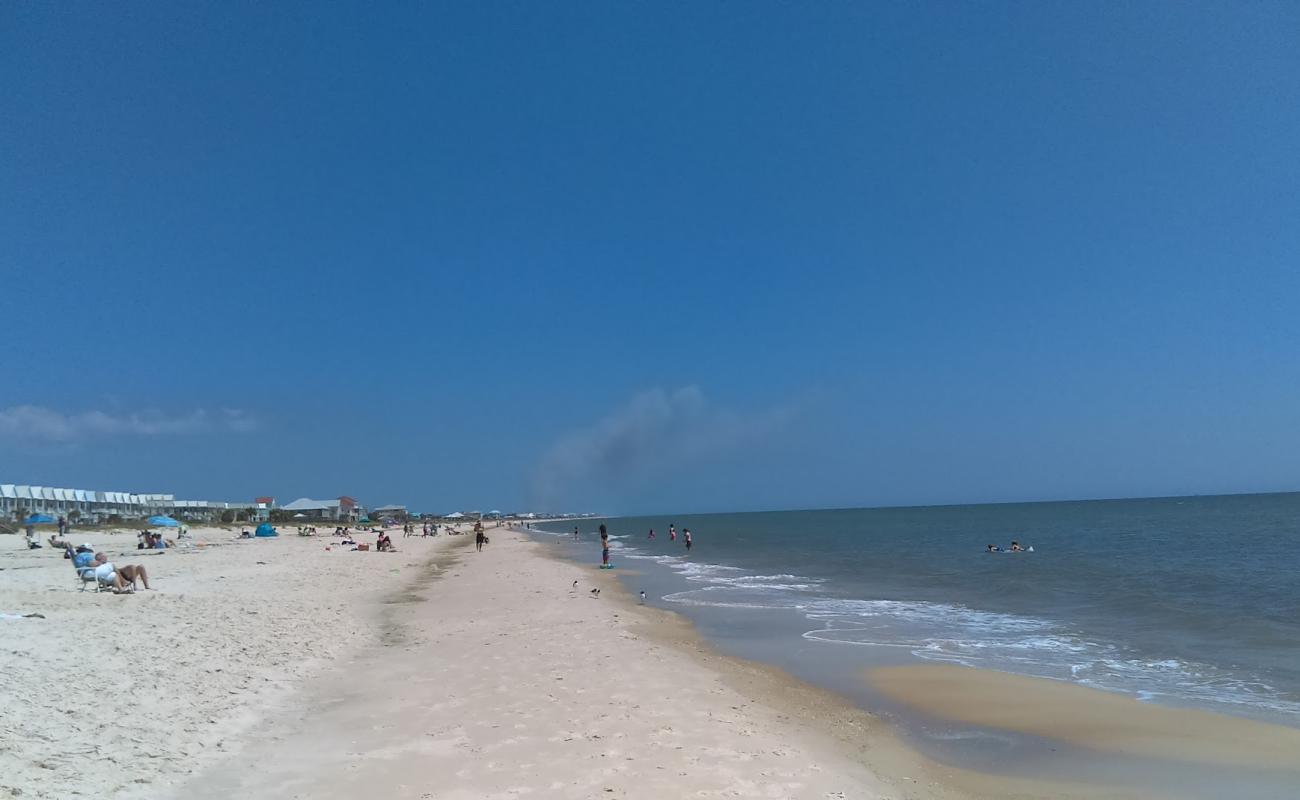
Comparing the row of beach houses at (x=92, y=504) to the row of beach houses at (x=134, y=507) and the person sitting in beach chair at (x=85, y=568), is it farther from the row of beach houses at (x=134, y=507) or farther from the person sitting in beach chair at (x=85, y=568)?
the person sitting in beach chair at (x=85, y=568)

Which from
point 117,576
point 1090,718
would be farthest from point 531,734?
point 117,576

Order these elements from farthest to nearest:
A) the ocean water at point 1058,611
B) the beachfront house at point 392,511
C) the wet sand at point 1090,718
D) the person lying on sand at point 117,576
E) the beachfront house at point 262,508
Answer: the beachfront house at point 392,511
the beachfront house at point 262,508
the person lying on sand at point 117,576
the ocean water at point 1058,611
the wet sand at point 1090,718

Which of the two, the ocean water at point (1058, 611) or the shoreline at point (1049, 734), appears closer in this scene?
the shoreline at point (1049, 734)

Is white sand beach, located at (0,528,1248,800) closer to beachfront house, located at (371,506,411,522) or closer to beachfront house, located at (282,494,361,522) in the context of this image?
beachfront house, located at (282,494,361,522)

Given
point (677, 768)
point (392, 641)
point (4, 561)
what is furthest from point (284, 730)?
point (4, 561)

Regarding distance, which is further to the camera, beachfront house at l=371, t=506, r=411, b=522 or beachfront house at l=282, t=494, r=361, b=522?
beachfront house at l=371, t=506, r=411, b=522

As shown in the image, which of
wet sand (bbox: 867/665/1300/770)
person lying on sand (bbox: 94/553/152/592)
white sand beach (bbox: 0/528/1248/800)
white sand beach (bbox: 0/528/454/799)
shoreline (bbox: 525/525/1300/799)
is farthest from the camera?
person lying on sand (bbox: 94/553/152/592)

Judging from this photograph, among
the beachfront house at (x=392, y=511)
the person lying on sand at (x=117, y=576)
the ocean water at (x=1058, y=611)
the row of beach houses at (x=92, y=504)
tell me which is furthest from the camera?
the beachfront house at (x=392, y=511)

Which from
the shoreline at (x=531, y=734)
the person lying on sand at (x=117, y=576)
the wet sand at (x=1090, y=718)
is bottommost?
the wet sand at (x=1090, y=718)

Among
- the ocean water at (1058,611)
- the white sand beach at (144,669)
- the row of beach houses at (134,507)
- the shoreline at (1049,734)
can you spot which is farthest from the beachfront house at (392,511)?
the shoreline at (1049,734)

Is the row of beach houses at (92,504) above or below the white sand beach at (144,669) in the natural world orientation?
above

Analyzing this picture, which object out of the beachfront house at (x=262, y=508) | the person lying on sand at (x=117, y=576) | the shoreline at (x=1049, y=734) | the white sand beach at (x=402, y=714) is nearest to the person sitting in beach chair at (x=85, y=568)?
the person lying on sand at (x=117, y=576)

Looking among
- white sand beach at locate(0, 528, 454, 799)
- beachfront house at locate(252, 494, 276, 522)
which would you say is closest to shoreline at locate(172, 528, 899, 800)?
white sand beach at locate(0, 528, 454, 799)

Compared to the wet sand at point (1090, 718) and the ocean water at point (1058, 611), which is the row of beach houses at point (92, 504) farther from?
the wet sand at point (1090, 718)
